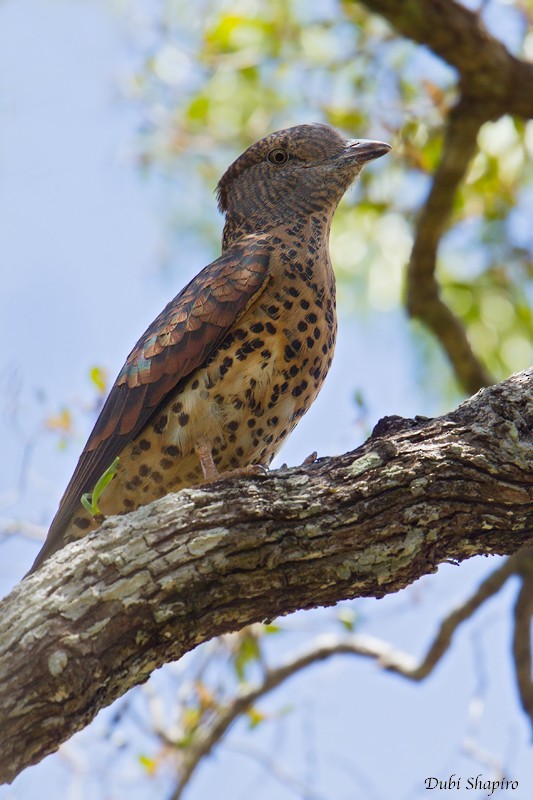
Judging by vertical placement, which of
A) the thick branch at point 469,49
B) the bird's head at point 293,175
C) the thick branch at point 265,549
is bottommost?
the thick branch at point 265,549

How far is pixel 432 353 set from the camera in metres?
9.36

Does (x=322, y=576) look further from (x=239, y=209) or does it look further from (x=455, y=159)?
(x=455, y=159)

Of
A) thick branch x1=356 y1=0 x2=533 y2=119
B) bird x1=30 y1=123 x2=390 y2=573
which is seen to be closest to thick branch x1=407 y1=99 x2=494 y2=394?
thick branch x1=356 y1=0 x2=533 y2=119

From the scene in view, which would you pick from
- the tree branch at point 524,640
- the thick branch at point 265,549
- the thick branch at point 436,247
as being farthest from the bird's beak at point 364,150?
the tree branch at point 524,640

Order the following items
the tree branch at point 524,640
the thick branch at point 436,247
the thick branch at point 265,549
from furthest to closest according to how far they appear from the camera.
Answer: the thick branch at point 436,247, the tree branch at point 524,640, the thick branch at point 265,549

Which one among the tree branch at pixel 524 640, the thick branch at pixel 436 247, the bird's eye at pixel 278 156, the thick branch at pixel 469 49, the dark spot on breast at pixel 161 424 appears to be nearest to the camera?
the dark spot on breast at pixel 161 424

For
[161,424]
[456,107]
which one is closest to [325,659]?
[161,424]

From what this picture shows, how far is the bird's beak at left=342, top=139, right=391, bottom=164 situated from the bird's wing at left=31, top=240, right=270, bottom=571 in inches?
37.3

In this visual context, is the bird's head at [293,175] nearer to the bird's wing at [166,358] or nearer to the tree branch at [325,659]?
the bird's wing at [166,358]

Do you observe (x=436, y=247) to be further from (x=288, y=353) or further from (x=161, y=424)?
(x=161, y=424)

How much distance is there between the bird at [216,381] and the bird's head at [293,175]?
1.48 ft

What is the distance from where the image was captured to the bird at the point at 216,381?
5.09 m

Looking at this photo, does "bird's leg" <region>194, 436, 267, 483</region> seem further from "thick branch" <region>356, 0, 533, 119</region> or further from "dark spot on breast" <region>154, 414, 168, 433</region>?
"thick branch" <region>356, 0, 533, 119</region>

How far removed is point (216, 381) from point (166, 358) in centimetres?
32
